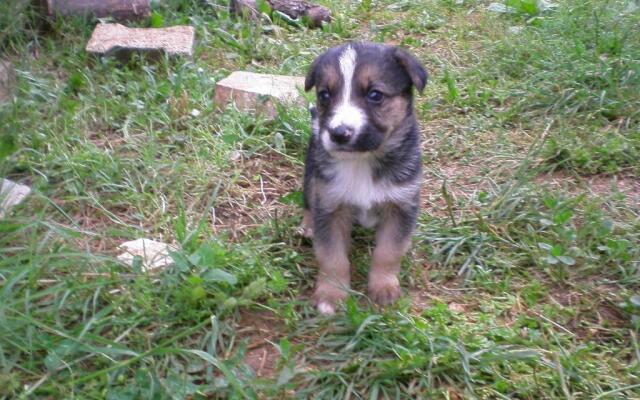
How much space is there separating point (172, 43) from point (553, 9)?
3.60m

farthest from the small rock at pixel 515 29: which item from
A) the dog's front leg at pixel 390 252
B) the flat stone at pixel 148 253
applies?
the flat stone at pixel 148 253

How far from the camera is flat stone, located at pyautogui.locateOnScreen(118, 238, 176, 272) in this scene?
3.56 meters

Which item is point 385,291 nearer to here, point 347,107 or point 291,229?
point 291,229

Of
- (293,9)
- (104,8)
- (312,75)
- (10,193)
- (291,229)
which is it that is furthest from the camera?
(293,9)

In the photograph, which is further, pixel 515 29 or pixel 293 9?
pixel 293 9

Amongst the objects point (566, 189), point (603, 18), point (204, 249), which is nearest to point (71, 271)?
point (204, 249)

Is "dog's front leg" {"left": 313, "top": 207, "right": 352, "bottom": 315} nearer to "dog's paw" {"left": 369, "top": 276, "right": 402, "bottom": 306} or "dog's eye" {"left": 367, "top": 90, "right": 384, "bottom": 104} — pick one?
"dog's paw" {"left": 369, "top": 276, "right": 402, "bottom": 306}

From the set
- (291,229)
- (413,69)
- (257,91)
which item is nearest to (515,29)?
(257,91)

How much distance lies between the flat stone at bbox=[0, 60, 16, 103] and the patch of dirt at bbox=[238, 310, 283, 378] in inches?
108

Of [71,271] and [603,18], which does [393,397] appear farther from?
[603,18]

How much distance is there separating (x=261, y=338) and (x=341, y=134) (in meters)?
1.01

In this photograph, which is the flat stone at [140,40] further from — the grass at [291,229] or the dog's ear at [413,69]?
the dog's ear at [413,69]

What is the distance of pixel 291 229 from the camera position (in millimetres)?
4156

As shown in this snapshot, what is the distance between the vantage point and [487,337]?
3.31m
